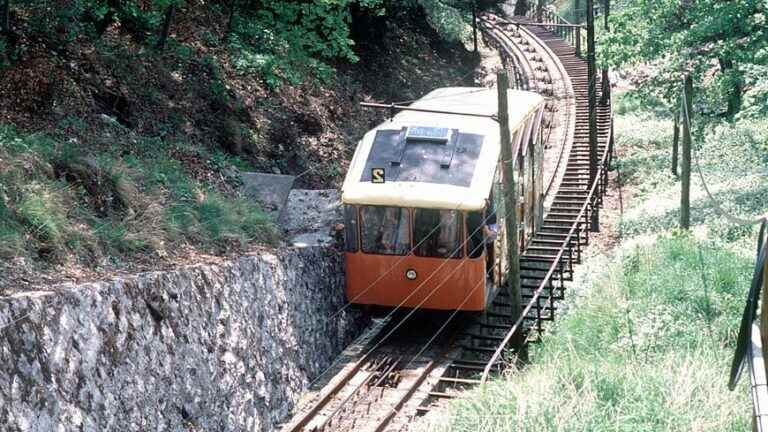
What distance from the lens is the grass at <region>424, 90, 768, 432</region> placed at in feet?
37.3

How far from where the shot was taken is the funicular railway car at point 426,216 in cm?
1664

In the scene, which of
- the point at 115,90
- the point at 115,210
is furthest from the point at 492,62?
the point at 115,210

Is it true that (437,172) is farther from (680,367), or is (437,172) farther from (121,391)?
(121,391)

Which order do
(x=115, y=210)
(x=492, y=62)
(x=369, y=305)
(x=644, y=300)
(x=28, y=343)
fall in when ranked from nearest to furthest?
1. (x=28, y=343)
2. (x=115, y=210)
3. (x=644, y=300)
4. (x=369, y=305)
5. (x=492, y=62)

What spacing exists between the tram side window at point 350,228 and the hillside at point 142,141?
137 cm

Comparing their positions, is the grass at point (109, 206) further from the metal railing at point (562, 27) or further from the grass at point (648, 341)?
the metal railing at point (562, 27)

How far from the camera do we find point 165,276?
13.4 meters

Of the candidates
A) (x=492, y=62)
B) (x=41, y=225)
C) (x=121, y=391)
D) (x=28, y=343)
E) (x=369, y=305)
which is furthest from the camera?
(x=492, y=62)

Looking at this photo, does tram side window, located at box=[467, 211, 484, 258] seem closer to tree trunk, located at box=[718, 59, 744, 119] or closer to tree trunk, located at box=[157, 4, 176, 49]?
tree trunk, located at box=[157, 4, 176, 49]

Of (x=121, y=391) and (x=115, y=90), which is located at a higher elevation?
(x=115, y=90)

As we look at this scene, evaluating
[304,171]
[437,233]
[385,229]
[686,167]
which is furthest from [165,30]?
[686,167]

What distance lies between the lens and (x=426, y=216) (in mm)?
16750

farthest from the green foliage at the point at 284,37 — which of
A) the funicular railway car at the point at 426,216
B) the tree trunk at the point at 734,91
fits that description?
the tree trunk at the point at 734,91

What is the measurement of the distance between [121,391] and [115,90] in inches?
352
